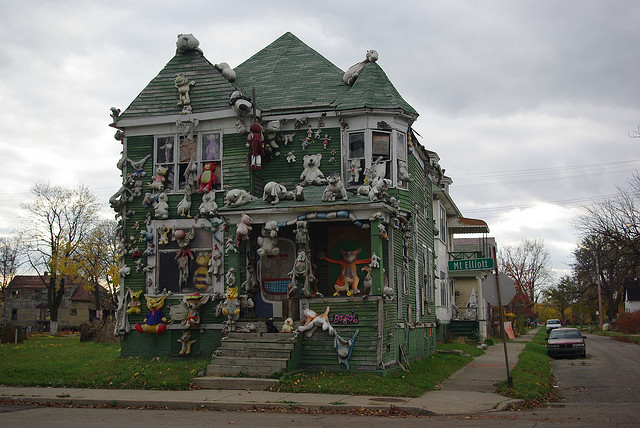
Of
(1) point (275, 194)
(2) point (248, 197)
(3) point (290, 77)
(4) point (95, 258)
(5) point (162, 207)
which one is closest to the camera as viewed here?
(1) point (275, 194)

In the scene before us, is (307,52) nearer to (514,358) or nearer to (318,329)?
(318,329)

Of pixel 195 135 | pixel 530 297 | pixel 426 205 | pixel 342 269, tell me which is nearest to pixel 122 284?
pixel 195 135

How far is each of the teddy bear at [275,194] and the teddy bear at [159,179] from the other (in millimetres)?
3812

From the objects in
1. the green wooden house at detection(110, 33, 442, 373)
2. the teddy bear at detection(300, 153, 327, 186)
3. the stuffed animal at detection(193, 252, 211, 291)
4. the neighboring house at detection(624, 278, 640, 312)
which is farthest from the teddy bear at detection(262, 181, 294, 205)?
the neighboring house at detection(624, 278, 640, 312)

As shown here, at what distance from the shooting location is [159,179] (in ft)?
63.2

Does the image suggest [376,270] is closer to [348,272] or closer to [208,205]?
[348,272]

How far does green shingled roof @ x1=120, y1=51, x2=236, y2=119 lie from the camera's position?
63.3ft

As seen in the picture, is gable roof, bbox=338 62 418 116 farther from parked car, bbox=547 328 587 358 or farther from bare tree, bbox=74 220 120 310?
bare tree, bbox=74 220 120 310

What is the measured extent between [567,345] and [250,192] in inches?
669

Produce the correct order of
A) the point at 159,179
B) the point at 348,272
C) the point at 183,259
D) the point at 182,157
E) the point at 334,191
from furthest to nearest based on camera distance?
the point at 182,157 → the point at 159,179 → the point at 183,259 → the point at 348,272 → the point at 334,191

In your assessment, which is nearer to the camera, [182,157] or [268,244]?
[268,244]

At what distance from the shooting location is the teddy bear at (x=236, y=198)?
17.5m

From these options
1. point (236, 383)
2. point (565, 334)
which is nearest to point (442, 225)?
point (565, 334)

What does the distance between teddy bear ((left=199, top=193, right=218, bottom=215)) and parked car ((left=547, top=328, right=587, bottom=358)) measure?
1748 centimetres
